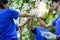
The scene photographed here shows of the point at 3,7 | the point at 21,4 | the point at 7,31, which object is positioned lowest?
the point at 7,31

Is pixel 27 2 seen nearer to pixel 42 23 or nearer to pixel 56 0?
pixel 42 23

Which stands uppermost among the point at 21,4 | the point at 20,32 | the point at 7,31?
the point at 21,4

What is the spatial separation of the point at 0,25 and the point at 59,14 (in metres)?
0.88

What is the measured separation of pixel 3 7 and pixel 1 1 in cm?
9

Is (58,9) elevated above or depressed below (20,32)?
below

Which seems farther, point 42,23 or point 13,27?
point 42,23

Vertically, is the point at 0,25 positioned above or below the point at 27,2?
below

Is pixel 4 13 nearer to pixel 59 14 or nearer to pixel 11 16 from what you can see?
pixel 11 16

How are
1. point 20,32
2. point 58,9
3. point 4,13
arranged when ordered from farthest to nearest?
1. point 20,32
2. point 58,9
3. point 4,13

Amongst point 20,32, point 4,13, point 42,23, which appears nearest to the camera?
point 4,13

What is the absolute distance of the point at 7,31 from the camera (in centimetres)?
387

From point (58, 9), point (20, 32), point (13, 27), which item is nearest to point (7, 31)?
point (13, 27)

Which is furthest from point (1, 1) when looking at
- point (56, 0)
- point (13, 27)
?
point (56, 0)

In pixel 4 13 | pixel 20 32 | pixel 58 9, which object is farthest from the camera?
pixel 20 32
